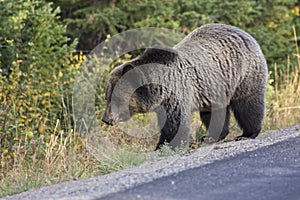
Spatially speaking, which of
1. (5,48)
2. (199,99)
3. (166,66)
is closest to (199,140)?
(199,99)

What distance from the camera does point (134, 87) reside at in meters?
8.74

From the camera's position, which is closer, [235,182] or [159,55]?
[235,182]

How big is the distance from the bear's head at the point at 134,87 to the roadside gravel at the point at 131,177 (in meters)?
1.12

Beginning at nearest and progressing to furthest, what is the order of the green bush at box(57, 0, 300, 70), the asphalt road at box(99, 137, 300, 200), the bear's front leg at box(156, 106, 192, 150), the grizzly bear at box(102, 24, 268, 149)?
1. the asphalt road at box(99, 137, 300, 200)
2. the bear's front leg at box(156, 106, 192, 150)
3. the grizzly bear at box(102, 24, 268, 149)
4. the green bush at box(57, 0, 300, 70)

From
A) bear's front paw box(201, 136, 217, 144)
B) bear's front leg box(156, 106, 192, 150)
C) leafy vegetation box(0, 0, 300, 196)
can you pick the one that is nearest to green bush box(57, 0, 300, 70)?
leafy vegetation box(0, 0, 300, 196)

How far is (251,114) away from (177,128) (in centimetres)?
133

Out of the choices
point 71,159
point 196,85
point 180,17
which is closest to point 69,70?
point 180,17

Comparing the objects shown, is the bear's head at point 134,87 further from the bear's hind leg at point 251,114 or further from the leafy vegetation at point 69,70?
the bear's hind leg at point 251,114

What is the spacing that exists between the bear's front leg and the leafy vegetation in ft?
1.31

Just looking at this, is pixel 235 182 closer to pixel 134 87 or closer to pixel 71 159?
pixel 71 159

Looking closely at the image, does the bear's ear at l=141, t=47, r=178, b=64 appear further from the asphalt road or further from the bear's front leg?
the asphalt road

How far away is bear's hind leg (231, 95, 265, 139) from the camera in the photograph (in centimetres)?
927

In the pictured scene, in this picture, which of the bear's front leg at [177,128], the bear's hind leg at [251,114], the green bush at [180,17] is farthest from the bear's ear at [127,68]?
the green bush at [180,17]

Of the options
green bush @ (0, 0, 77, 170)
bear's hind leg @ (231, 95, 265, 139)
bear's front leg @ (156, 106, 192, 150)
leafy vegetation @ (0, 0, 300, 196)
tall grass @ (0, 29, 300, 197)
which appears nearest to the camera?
tall grass @ (0, 29, 300, 197)
